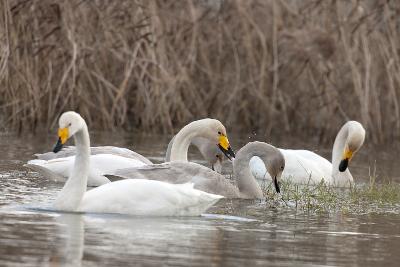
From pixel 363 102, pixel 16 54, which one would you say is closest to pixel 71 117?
pixel 16 54

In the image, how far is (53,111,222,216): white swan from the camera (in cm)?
917

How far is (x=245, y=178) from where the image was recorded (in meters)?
11.3

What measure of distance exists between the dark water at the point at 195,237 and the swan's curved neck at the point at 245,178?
0.96 ft

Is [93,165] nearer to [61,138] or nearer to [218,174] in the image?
[218,174]

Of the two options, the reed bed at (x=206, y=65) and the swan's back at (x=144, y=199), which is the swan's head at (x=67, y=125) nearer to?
the swan's back at (x=144, y=199)

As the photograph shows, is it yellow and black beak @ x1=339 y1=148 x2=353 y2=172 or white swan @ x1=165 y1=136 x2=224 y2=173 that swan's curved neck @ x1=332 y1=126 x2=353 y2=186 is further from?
white swan @ x1=165 y1=136 x2=224 y2=173

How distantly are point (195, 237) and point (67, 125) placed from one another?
1.52 metres

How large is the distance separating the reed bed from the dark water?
19.2 ft

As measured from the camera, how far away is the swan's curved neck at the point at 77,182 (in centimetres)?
922

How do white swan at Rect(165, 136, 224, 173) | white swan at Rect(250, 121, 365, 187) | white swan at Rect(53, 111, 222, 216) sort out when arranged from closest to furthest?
white swan at Rect(53, 111, 222, 216), white swan at Rect(250, 121, 365, 187), white swan at Rect(165, 136, 224, 173)

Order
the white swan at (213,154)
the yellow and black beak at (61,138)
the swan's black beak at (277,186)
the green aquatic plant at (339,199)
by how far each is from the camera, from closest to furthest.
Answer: the yellow and black beak at (61,138), the green aquatic plant at (339,199), the swan's black beak at (277,186), the white swan at (213,154)

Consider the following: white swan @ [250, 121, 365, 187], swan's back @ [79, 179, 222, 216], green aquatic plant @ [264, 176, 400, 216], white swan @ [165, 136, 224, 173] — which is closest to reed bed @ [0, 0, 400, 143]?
white swan @ [165, 136, 224, 173]

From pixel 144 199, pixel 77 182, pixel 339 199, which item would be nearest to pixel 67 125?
pixel 77 182

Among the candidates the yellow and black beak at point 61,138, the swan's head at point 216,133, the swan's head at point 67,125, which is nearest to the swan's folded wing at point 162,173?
the swan's head at point 216,133
